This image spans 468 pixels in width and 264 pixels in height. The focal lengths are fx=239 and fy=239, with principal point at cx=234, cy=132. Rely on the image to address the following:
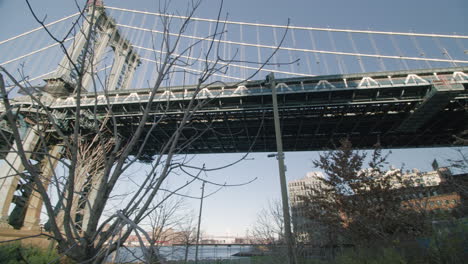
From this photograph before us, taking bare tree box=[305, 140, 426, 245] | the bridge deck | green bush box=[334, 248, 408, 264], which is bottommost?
green bush box=[334, 248, 408, 264]

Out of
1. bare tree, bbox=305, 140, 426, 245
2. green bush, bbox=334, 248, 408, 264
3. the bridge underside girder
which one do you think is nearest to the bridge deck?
the bridge underside girder

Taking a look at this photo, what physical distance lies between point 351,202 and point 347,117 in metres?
14.0

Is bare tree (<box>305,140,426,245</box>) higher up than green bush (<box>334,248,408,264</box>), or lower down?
higher up

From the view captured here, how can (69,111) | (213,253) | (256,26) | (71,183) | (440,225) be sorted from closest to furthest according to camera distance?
(71,183) → (440,225) → (213,253) → (69,111) → (256,26)

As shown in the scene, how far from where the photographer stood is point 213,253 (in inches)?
853

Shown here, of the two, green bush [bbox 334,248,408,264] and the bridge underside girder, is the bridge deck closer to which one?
the bridge underside girder

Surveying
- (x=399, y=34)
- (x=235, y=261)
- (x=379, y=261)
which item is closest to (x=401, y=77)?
(x=399, y=34)

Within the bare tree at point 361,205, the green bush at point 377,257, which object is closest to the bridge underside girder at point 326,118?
the bare tree at point 361,205

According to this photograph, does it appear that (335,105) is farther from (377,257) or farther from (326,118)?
(377,257)

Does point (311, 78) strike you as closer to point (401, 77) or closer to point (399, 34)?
point (401, 77)

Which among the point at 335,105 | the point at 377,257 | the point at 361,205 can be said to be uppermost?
the point at 335,105

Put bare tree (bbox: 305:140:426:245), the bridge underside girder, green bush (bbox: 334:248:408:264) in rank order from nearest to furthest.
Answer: green bush (bbox: 334:248:408:264) → bare tree (bbox: 305:140:426:245) → the bridge underside girder

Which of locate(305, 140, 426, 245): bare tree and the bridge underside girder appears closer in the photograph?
locate(305, 140, 426, 245): bare tree

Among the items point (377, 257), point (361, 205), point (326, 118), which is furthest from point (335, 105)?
point (377, 257)
